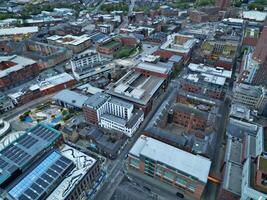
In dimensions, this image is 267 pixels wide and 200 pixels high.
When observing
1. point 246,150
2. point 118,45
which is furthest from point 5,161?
point 118,45

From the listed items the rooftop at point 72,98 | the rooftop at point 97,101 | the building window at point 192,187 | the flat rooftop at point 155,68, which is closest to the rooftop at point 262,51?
the flat rooftop at point 155,68

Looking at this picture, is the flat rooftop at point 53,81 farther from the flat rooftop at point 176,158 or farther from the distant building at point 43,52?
the flat rooftop at point 176,158

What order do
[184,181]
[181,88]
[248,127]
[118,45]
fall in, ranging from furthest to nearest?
[118,45], [181,88], [248,127], [184,181]

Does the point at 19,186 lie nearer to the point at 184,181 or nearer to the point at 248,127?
the point at 184,181

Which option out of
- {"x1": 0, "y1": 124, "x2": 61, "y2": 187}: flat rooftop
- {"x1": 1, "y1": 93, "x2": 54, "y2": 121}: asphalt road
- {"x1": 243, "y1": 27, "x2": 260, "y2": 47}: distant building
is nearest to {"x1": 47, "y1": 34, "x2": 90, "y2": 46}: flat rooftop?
{"x1": 1, "y1": 93, "x2": 54, "y2": 121}: asphalt road

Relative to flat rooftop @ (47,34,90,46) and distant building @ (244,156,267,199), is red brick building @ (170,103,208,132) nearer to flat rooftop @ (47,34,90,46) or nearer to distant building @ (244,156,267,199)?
distant building @ (244,156,267,199)

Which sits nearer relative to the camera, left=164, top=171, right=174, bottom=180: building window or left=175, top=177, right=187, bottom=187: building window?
left=175, top=177, right=187, bottom=187: building window

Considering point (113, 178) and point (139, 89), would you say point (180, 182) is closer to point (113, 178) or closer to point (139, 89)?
point (113, 178)
